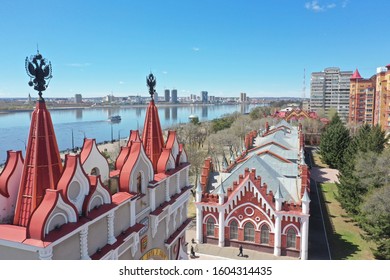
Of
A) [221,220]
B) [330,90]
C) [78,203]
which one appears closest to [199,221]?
[221,220]

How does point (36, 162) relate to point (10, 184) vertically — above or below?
above

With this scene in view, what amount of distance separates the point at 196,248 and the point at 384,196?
22.8 feet

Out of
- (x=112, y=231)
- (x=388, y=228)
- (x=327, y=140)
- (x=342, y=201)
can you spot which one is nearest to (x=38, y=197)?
(x=112, y=231)

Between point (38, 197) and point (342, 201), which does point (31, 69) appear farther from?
point (342, 201)

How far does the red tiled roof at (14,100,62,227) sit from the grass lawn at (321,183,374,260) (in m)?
10.3

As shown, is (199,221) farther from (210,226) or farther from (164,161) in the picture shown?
(164,161)

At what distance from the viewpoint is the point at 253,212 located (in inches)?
436

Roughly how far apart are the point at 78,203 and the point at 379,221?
30.6ft

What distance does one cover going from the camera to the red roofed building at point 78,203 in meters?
3.68

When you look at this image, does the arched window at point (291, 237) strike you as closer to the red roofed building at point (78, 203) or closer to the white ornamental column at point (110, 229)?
the red roofed building at point (78, 203)

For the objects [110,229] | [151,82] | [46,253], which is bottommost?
[110,229]

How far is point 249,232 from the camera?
37.2 feet

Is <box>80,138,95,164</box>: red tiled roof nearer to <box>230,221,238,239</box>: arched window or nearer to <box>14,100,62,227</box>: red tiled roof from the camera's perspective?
<box>14,100,62,227</box>: red tiled roof

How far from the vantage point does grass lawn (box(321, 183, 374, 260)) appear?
10829mm
